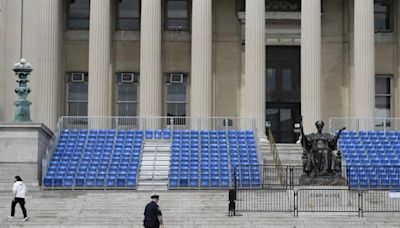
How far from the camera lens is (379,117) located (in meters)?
51.7

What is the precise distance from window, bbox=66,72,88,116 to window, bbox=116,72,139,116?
67.4 inches

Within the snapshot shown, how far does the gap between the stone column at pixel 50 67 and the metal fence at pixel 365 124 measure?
1330 centimetres

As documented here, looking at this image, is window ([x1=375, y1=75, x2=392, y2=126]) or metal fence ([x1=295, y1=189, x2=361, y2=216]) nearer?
metal fence ([x1=295, y1=189, x2=361, y2=216])

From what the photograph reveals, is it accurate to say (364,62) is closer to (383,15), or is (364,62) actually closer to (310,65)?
(310,65)

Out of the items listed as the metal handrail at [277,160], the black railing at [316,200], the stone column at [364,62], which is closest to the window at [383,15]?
the stone column at [364,62]

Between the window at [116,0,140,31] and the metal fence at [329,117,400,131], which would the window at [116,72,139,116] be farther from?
the metal fence at [329,117,400,131]

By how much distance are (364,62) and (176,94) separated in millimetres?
10474

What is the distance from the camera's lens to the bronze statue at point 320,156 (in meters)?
33.9

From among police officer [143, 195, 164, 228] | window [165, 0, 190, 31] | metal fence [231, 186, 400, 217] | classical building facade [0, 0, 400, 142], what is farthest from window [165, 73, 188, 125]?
police officer [143, 195, 164, 228]

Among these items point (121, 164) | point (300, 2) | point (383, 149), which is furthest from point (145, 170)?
point (300, 2)

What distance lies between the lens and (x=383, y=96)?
52.0 metres

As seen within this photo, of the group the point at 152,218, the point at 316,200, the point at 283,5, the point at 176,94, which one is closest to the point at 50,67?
the point at 176,94

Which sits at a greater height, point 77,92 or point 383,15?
point 383,15

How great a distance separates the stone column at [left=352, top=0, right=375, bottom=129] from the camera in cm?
4628
